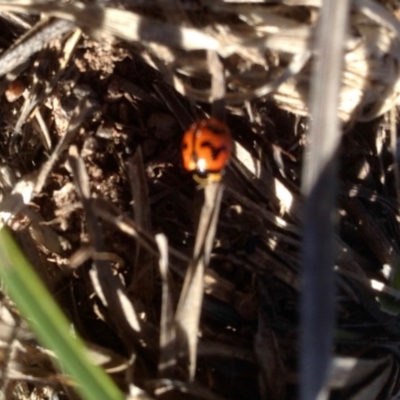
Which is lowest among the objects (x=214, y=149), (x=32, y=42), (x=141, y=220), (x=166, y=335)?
(x=166, y=335)

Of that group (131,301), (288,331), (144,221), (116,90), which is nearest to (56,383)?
(131,301)

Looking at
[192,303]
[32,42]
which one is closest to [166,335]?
[192,303]

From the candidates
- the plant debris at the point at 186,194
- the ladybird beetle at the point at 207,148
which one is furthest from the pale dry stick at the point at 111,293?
the ladybird beetle at the point at 207,148

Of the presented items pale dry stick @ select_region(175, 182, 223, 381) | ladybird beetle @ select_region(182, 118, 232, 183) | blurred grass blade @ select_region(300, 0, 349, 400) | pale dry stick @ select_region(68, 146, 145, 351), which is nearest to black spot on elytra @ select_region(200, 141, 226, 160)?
ladybird beetle @ select_region(182, 118, 232, 183)

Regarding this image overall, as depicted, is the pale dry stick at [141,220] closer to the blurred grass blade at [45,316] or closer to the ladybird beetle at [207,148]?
the ladybird beetle at [207,148]

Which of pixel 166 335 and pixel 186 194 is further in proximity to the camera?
pixel 186 194

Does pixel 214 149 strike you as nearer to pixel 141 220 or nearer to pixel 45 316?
pixel 141 220

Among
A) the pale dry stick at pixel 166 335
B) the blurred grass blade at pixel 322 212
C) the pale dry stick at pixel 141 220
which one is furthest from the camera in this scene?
the pale dry stick at pixel 141 220
